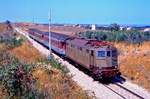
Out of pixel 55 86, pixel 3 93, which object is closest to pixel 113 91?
pixel 55 86

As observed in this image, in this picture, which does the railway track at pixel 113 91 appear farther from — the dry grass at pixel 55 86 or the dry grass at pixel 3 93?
the dry grass at pixel 3 93

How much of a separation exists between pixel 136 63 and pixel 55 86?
1601 centimetres

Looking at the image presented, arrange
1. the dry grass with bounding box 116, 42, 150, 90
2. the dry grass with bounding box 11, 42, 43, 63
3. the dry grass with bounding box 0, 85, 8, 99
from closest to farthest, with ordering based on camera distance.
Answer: the dry grass with bounding box 0, 85, 8, 99 < the dry grass with bounding box 116, 42, 150, 90 < the dry grass with bounding box 11, 42, 43, 63

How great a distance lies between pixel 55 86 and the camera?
19172 millimetres

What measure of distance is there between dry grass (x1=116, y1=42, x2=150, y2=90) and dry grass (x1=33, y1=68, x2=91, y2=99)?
665cm

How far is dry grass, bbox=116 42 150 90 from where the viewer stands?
93.4 feet

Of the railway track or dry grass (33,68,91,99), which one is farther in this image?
the railway track

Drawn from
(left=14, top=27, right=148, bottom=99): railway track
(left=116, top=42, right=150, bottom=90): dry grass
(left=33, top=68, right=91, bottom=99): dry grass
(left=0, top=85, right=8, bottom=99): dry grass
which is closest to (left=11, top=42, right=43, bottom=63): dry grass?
(left=14, top=27, right=148, bottom=99): railway track

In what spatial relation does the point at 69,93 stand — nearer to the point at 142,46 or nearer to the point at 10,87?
the point at 10,87

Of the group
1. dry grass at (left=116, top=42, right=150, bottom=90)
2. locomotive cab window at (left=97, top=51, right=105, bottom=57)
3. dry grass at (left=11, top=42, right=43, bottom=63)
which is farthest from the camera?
dry grass at (left=11, top=42, right=43, bottom=63)

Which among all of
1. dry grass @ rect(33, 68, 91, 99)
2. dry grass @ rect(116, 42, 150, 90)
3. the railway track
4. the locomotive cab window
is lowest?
the railway track

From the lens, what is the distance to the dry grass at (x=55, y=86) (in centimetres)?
1753

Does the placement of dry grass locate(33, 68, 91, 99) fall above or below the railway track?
above

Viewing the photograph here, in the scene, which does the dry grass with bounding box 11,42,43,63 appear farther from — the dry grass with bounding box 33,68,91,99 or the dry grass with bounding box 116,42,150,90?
the dry grass with bounding box 116,42,150,90
